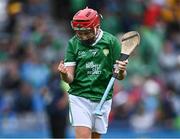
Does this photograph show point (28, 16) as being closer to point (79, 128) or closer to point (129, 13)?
point (129, 13)

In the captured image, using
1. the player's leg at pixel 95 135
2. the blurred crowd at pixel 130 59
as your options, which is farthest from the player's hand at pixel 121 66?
the blurred crowd at pixel 130 59

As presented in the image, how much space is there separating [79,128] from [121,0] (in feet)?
31.6

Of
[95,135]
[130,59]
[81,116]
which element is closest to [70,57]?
[81,116]

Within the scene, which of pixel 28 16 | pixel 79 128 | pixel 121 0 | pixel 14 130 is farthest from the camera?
pixel 121 0

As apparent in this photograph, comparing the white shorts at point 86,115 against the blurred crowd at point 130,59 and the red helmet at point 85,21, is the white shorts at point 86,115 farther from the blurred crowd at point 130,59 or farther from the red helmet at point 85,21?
the blurred crowd at point 130,59

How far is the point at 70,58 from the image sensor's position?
9688 mm

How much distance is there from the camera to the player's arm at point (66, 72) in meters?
9.15

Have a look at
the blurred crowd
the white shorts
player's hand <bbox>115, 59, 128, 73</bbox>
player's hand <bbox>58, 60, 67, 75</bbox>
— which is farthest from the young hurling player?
the blurred crowd

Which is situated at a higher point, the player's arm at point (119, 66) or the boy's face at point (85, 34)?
the boy's face at point (85, 34)

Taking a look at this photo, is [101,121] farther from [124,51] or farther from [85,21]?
[85,21]

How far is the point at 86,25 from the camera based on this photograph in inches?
372

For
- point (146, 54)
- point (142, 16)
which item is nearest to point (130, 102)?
point (146, 54)

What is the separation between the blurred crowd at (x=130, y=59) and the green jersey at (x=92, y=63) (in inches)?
221

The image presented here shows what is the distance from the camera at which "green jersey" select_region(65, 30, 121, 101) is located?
9656 millimetres
